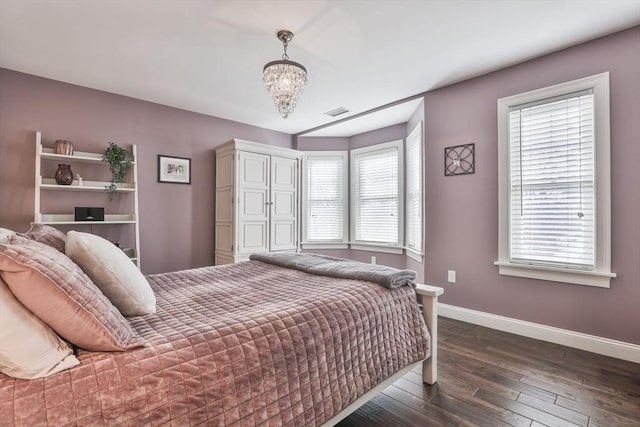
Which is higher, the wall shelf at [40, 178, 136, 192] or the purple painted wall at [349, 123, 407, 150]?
the purple painted wall at [349, 123, 407, 150]

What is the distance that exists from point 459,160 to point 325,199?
7.90 ft

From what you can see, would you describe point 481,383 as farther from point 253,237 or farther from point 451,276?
point 253,237

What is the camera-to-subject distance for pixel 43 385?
2.56 feet

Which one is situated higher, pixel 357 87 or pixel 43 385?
pixel 357 87

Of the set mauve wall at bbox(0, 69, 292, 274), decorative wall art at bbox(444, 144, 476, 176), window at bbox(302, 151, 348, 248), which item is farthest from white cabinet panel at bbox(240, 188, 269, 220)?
decorative wall art at bbox(444, 144, 476, 176)

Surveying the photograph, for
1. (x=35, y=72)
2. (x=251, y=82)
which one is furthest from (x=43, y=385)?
(x=35, y=72)

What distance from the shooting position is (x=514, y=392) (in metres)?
1.90

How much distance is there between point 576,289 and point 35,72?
523 centimetres

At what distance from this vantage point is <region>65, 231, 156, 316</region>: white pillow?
120 centimetres

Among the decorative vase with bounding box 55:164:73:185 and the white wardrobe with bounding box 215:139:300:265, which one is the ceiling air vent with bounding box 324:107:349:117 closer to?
the white wardrobe with bounding box 215:139:300:265

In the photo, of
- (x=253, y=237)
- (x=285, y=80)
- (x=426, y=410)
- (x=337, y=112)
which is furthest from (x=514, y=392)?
(x=337, y=112)

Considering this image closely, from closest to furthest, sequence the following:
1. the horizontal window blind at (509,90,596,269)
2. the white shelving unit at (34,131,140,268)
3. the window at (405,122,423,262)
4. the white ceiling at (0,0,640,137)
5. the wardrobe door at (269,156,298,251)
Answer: the white ceiling at (0,0,640,137) → the horizontal window blind at (509,90,596,269) → the white shelving unit at (34,131,140,268) → the window at (405,122,423,262) → the wardrobe door at (269,156,298,251)

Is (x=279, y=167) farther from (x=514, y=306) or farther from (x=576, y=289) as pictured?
(x=576, y=289)

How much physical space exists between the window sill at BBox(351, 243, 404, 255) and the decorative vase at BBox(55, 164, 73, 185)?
3.73 m
